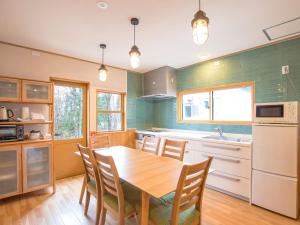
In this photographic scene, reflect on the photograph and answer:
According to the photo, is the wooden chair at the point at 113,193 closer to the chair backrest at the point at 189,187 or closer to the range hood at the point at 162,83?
the chair backrest at the point at 189,187

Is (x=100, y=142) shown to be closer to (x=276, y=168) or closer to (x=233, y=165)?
(x=233, y=165)

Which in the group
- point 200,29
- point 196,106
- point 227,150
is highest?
point 200,29

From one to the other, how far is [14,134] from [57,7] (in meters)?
1.82

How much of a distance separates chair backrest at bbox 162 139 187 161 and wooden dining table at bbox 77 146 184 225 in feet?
0.89

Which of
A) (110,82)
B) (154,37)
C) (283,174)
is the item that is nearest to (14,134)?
(110,82)

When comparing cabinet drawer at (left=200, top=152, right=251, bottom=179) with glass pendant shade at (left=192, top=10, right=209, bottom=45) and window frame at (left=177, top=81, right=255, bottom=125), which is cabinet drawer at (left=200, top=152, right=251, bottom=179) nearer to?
window frame at (left=177, top=81, right=255, bottom=125)

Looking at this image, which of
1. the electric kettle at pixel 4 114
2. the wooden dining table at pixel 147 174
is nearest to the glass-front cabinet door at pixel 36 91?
the electric kettle at pixel 4 114

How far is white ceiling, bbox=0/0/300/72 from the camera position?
1630 mm

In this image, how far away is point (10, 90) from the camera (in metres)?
2.32

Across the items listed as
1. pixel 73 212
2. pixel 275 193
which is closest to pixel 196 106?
pixel 275 193

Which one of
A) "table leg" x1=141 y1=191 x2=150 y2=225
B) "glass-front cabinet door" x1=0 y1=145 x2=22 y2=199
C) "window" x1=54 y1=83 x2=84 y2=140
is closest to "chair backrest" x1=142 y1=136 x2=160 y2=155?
"table leg" x1=141 y1=191 x2=150 y2=225

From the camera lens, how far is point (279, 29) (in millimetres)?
2055

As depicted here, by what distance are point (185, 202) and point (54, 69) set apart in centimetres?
297

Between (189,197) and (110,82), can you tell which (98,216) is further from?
(110,82)
